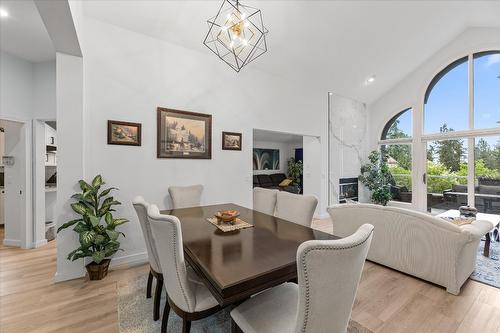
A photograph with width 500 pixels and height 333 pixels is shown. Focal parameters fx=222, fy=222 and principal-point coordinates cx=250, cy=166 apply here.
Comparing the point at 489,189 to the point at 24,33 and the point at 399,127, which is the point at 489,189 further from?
the point at 24,33

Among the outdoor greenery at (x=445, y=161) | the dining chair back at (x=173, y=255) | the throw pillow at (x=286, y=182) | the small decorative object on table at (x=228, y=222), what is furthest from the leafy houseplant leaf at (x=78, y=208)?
the outdoor greenery at (x=445, y=161)

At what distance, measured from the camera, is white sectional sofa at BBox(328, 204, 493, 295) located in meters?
2.18

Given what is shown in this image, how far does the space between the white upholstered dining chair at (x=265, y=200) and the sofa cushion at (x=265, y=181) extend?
14.7 ft

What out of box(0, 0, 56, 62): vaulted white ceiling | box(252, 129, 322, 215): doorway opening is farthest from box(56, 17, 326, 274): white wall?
box(252, 129, 322, 215): doorway opening

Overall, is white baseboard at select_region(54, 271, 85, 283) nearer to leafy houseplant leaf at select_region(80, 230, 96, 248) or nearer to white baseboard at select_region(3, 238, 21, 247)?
leafy houseplant leaf at select_region(80, 230, 96, 248)

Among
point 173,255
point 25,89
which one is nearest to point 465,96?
point 173,255

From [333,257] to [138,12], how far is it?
11.5ft

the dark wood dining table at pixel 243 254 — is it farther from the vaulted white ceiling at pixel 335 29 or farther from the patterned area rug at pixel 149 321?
the vaulted white ceiling at pixel 335 29

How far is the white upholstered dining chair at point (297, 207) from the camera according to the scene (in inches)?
86.8

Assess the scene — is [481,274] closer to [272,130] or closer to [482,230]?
[482,230]

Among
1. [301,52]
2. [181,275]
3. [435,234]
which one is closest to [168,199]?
[181,275]

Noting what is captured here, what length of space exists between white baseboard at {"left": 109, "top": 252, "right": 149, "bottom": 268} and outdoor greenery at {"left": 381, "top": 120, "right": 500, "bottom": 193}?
663 cm

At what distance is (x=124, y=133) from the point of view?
9.68 ft

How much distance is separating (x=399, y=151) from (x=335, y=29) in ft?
13.6
